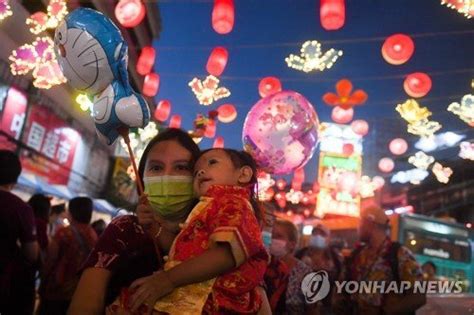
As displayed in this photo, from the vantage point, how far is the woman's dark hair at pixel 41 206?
5.36 metres

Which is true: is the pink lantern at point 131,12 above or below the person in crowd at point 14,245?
above

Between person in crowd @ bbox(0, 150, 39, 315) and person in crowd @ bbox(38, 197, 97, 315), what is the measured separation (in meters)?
0.39

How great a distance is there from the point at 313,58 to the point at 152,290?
844 centimetres

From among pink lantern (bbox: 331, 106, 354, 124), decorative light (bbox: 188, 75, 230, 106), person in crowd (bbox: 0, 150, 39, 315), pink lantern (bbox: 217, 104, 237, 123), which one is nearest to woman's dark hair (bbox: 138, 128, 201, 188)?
person in crowd (bbox: 0, 150, 39, 315)

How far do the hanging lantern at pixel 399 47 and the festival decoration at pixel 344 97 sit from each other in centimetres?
292

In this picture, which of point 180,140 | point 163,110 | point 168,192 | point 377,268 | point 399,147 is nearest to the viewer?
point 168,192

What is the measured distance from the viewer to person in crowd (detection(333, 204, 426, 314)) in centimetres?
357

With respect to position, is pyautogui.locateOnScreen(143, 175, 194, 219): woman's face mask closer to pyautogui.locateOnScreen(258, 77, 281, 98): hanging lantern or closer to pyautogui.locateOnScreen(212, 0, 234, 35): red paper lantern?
pyautogui.locateOnScreen(212, 0, 234, 35): red paper lantern

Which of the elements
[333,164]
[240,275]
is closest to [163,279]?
[240,275]

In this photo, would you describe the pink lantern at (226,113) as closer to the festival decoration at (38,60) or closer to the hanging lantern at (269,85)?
the hanging lantern at (269,85)

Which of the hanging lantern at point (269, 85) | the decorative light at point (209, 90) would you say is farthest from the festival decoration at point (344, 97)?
the decorative light at point (209, 90)

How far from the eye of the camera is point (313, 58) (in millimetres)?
9594

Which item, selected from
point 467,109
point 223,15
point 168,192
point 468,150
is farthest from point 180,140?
point 468,150

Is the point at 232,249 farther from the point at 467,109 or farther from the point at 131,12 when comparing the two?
the point at 467,109
